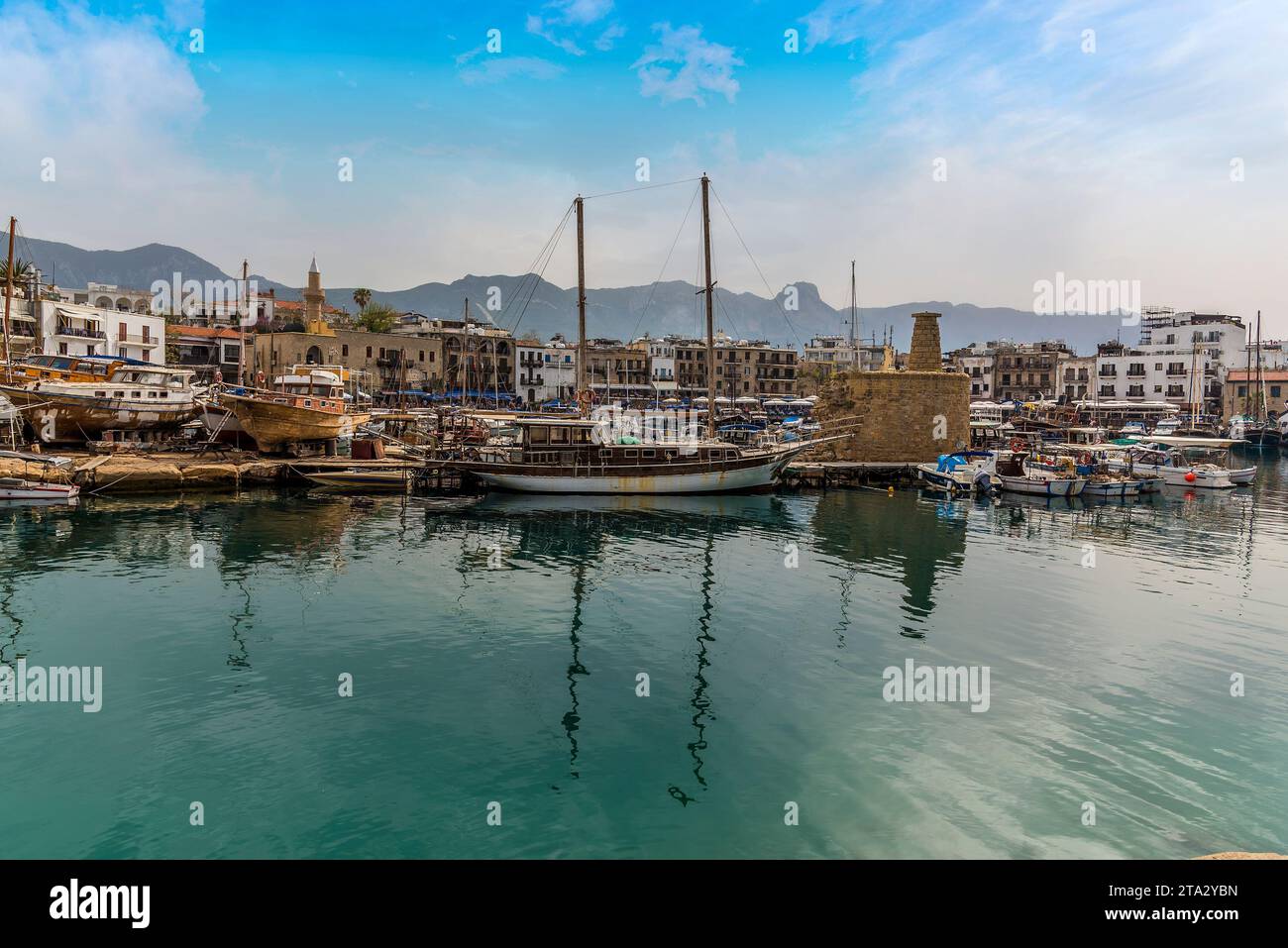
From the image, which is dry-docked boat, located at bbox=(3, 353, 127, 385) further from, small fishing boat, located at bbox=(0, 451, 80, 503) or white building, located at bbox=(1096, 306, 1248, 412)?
white building, located at bbox=(1096, 306, 1248, 412)

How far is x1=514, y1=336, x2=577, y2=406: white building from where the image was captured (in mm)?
95562

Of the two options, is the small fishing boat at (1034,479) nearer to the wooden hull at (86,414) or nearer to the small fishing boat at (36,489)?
the small fishing boat at (36,489)

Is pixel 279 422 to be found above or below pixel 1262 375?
below

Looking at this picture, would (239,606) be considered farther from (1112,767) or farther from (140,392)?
(140,392)

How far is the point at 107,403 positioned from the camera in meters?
42.7

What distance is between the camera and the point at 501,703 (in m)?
13.9

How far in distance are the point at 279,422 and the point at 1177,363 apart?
101473 mm

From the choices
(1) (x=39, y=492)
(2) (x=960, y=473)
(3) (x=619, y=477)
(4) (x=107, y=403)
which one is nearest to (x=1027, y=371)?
(2) (x=960, y=473)

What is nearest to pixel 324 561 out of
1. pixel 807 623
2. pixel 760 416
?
pixel 807 623

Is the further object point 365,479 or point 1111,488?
point 1111,488

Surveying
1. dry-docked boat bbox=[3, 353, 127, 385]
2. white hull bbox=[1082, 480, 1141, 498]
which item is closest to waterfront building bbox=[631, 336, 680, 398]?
A: white hull bbox=[1082, 480, 1141, 498]

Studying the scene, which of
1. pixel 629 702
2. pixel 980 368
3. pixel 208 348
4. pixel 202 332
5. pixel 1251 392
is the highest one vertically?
pixel 202 332

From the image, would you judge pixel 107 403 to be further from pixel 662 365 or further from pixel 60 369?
pixel 662 365
